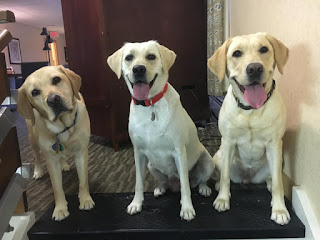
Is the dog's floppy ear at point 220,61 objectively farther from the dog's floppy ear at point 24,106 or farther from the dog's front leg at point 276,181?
the dog's floppy ear at point 24,106

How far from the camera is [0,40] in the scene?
1.32m

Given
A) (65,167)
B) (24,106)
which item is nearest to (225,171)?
(24,106)

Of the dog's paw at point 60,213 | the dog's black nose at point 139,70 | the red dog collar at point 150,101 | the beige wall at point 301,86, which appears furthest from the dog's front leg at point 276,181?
the dog's paw at point 60,213

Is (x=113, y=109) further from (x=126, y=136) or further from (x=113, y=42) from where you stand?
(x=113, y=42)

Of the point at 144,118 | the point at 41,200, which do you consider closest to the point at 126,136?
the point at 41,200

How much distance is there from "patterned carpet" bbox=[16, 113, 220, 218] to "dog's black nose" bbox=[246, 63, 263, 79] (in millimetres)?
1150

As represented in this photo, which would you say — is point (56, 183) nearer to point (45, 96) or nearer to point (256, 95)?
point (45, 96)

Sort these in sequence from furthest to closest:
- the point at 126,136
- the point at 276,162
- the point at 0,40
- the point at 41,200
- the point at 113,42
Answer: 1. the point at 126,136
2. the point at 113,42
3. the point at 41,200
4. the point at 276,162
5. the point at 0,40

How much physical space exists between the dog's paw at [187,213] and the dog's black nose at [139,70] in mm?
732

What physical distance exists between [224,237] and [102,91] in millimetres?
2088

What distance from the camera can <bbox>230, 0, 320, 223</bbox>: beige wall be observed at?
1.28 m

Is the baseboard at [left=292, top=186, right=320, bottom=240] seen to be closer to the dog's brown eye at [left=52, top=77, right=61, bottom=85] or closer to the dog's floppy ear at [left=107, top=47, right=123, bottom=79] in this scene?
the dog's floppy ear at [left=107, top=47, right=123, bottom=79]

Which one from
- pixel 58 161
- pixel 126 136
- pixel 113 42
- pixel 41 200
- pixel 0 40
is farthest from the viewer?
pixel 126 136

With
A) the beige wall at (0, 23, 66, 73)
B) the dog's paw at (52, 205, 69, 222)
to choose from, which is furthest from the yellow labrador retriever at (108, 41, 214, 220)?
the beige wall at (0, 23, 66, 73)
